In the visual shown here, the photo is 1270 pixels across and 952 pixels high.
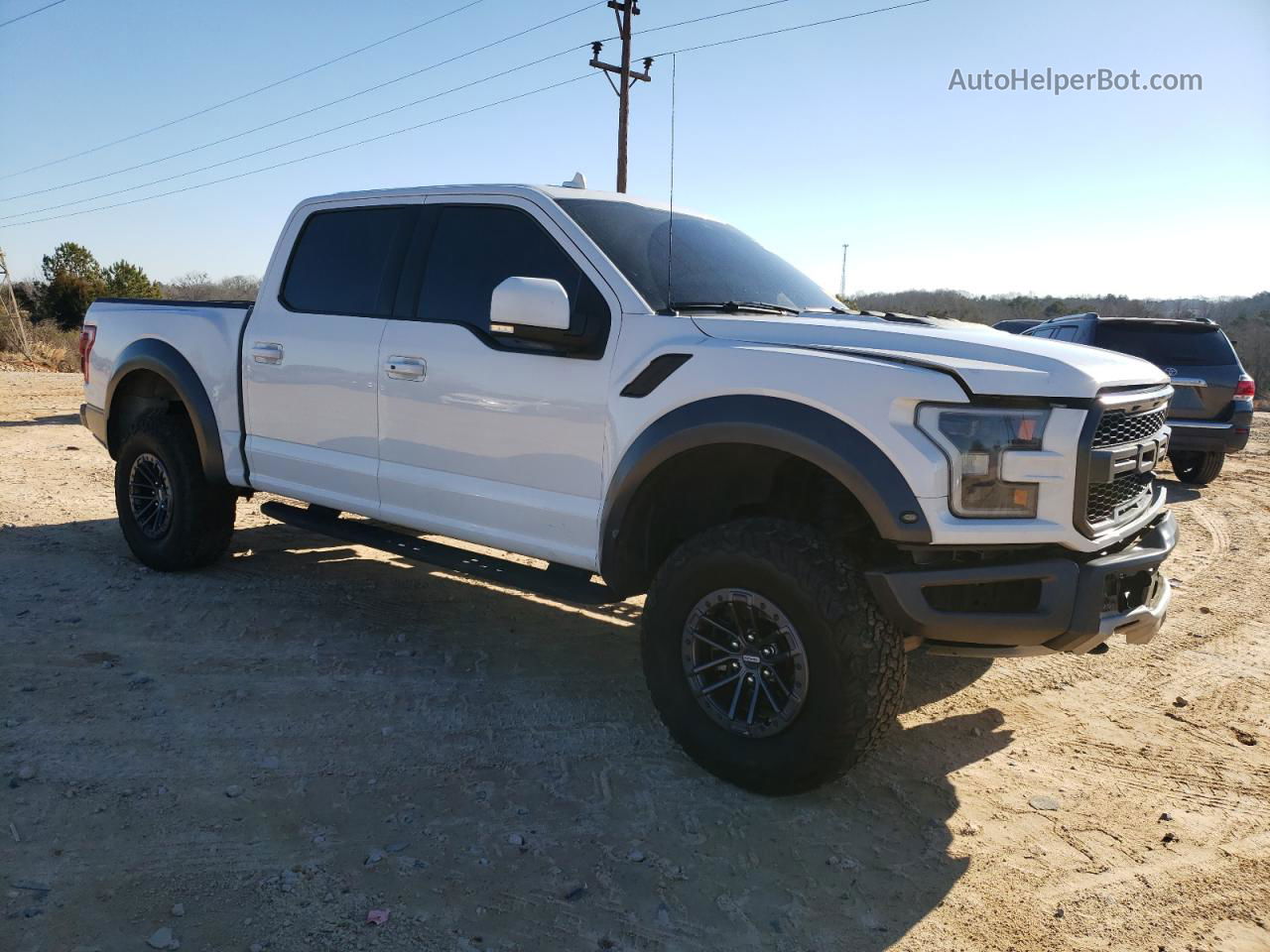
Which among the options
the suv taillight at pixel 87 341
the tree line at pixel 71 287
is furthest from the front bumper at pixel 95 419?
the tree line at pixel 71 287

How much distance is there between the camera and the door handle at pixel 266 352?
495 centimetres

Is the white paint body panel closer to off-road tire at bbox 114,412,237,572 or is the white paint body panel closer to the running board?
the running board

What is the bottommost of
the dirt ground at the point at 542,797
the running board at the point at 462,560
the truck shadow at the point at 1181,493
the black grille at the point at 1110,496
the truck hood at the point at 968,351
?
the dirt ground at the point at 542,797

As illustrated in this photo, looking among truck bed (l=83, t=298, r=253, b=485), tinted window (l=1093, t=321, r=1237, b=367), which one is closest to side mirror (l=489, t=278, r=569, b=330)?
truck bed (l=83, t=298, r=253, b=485)

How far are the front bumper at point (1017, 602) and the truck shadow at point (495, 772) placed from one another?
73 cm

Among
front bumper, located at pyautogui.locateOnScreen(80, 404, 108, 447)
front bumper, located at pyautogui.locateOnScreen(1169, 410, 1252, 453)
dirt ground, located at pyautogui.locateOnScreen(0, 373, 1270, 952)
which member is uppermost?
front bumper, located at pyautogui.locateOnScreen(80, 404, 108, 447)

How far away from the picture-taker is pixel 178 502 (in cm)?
548

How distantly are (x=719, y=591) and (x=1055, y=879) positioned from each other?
4.45ft

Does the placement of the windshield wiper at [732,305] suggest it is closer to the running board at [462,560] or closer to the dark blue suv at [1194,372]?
the running board at [462,560]

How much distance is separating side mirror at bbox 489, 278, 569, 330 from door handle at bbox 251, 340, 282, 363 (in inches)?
75.8

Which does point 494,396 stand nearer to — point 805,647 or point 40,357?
point 805,647

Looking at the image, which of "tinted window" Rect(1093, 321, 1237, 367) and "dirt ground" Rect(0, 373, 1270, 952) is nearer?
"dirt ground" Rect(0, 373, 1270, 952)

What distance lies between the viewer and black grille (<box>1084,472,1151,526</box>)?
119 inches

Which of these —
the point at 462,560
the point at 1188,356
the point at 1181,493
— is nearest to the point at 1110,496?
the point at 462,560
